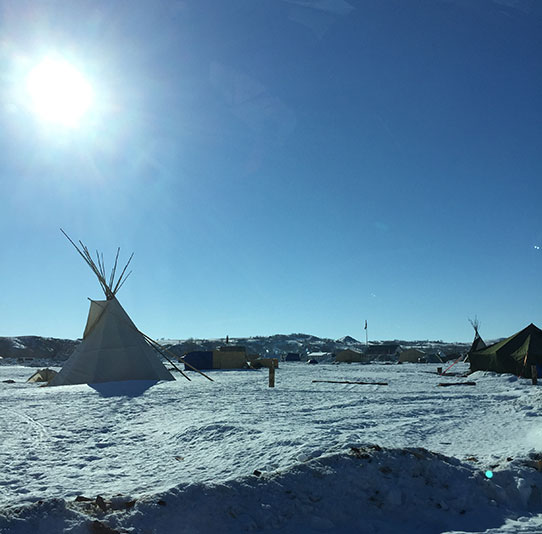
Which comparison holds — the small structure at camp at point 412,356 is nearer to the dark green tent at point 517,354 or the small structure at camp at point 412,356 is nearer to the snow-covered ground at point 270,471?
the dark green tent at point 517,354

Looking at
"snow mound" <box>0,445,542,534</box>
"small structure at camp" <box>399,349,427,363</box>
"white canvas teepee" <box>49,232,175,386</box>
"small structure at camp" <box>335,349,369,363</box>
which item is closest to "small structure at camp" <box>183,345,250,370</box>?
"white canvas teepee" <box>49,232,175,386</box>

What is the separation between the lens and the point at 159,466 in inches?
206

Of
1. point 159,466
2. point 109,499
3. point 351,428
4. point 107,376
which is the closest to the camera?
point 109,499

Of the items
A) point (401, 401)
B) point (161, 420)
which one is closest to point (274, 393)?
point (401, 401)

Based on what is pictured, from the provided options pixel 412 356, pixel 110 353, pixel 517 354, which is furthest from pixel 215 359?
pixel 412 356

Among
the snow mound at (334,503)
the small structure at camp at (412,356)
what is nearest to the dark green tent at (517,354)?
the snow mound at (334,503)

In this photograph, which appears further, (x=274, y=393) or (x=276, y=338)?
(x=276, y=338)

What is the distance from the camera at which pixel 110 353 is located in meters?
16.2

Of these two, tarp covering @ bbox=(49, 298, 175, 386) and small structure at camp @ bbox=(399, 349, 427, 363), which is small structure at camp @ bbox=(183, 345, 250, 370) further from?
small structure at camp @ bbox=(399, 349, 427, 363)

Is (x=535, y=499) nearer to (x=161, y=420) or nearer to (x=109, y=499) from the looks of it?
(x=109, y=499)

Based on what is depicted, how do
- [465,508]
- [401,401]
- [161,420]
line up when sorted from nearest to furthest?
[465,508], [161,420], [401,401]

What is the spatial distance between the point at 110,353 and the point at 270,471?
523 inches

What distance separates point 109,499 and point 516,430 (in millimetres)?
6900

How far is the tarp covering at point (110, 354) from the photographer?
15641mm
